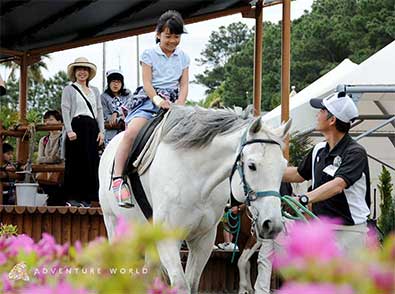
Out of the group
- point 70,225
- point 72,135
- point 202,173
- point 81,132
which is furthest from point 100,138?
point 202,173

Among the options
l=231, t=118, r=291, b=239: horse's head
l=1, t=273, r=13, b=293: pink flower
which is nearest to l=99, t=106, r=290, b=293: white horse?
l=231, t=118, r=291, b=239: horse's head

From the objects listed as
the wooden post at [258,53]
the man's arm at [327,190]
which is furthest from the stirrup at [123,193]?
the wooden post at [258,53]

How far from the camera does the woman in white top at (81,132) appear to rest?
33.9ft

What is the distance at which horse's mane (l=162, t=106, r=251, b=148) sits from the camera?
5715mm

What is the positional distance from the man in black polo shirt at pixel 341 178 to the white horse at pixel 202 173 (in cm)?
25

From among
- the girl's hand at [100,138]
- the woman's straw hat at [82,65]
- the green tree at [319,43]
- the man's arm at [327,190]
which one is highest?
the green tree at [319,43]

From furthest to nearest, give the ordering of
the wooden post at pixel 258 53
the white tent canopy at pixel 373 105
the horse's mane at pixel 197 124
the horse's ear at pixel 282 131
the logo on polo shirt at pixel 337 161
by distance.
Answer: the wooden post at pixel 258 53
the white tent canopy at pixel 373 105
the horse's mane at pixel 197 124
the horse's ear at pixel 282 131
the logo on polo shirt at pixel 337 161

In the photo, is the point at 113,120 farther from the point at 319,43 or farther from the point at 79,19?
the point at 319,43

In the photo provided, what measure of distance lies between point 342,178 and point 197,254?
1.27m

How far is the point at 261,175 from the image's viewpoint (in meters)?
5.35

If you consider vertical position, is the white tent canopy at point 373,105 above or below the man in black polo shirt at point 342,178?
above

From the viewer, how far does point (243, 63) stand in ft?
213

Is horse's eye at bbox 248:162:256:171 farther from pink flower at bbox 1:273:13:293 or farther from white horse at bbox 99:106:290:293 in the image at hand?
pink flower at bbox 1:273:13:293

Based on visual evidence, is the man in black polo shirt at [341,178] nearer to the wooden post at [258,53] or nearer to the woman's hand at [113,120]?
the woman's hand at [113,120]
